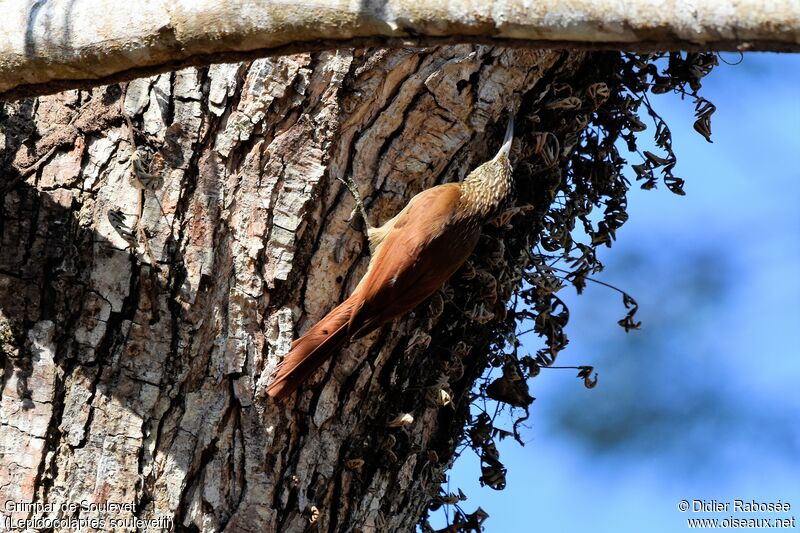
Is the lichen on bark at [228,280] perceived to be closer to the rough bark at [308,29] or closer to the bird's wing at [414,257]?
the bird's wing at [414,257]

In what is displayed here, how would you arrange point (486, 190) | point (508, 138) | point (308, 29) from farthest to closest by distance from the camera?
point (486, 190) < point (508, 138) < point (308, 29)

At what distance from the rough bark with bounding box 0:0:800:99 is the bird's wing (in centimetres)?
115

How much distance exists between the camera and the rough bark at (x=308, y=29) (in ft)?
5.39

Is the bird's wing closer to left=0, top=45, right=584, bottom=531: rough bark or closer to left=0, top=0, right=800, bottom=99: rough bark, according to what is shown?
left=0, top=45, right=584, bottom=531: rough bark

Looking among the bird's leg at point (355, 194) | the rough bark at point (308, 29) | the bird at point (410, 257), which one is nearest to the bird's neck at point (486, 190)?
the bird at point (410, 257)

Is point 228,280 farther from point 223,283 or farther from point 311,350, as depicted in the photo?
point 311,350

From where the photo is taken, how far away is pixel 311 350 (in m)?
2.82

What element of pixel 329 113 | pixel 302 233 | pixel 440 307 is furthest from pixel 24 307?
pixel 440 307

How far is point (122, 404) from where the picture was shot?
2.64 metres

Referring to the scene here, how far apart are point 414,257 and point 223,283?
2.52 feet

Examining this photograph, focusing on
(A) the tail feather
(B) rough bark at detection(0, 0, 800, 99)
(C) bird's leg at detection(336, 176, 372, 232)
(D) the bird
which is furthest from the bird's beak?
(B) rough bark at detection(0, 0, 800, 99)

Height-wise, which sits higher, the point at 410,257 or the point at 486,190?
the point at 486,190

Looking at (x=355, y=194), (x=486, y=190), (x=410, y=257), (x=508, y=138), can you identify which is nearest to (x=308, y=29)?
(x=355, y=194)

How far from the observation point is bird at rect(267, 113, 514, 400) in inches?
112
